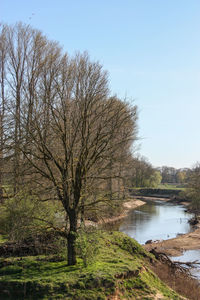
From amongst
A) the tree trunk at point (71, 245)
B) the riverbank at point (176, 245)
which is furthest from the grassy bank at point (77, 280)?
the riverbank at point (176, 245)

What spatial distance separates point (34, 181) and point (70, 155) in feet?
5.98

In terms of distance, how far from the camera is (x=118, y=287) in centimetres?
1142

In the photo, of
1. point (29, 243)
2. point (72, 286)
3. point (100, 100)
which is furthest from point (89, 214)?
point (100, 100)

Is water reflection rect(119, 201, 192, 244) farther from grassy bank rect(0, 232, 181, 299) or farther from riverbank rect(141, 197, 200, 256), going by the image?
grassy bank rect(0, 232, 181, 299)

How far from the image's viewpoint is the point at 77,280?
11.0 m

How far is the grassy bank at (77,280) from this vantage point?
10.6 m

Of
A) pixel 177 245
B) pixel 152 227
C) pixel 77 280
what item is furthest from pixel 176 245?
pixel 77 280

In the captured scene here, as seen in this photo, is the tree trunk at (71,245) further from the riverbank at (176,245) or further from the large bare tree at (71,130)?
the riverbank at (176,245)

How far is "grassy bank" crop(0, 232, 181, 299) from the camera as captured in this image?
34.6 ft

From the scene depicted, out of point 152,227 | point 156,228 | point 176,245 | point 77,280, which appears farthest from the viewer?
point 152,227

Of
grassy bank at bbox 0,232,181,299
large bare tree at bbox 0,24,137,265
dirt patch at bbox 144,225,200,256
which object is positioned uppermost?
large bare tree at bbox 0,24,137,265

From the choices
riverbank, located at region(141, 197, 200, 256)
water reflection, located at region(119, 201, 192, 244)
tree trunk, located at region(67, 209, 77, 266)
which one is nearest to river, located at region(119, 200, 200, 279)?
Answer: water reflection, located at region(119, 201, 192, 244)

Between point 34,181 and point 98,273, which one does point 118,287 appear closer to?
point 98,273

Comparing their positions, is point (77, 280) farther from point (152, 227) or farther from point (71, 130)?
point (152, 227)
